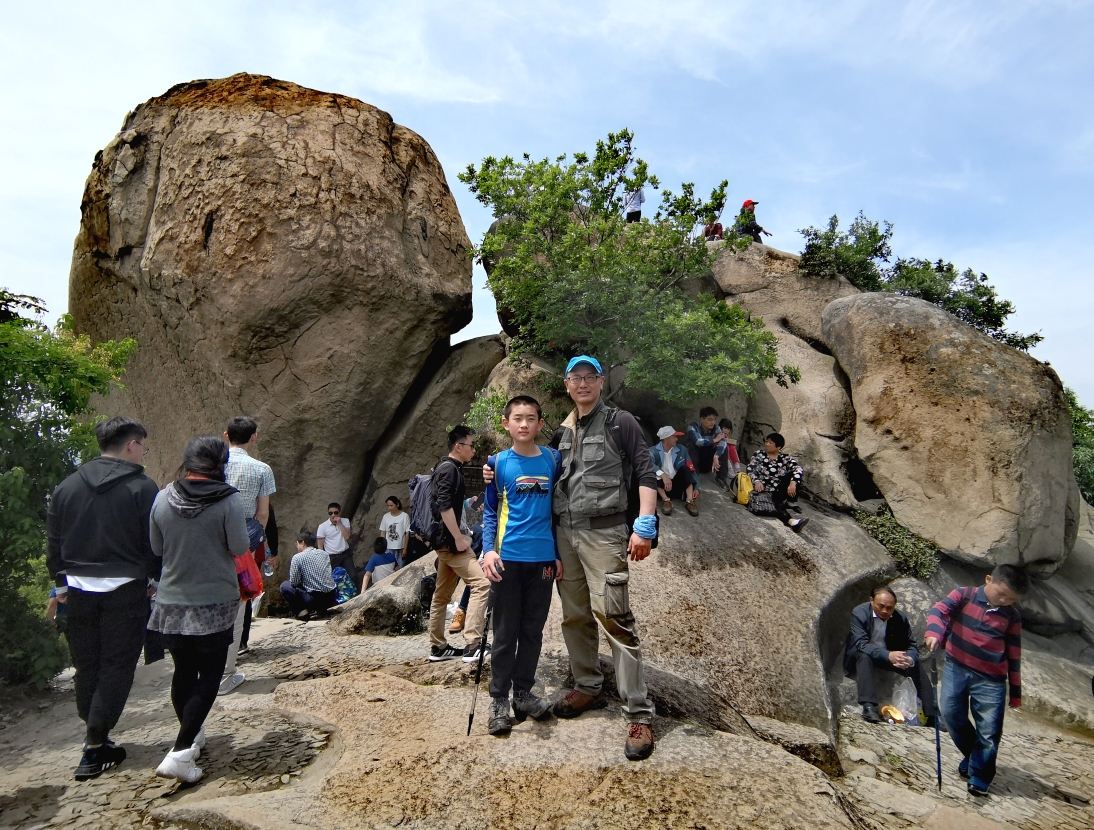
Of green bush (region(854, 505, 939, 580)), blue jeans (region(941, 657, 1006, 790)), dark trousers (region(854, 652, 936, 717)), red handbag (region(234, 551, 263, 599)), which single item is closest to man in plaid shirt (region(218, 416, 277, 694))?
red handbag (region(234, 551, 263, 599))

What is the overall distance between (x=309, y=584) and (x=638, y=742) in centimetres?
531

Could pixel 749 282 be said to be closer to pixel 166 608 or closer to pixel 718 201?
pixel 718 201

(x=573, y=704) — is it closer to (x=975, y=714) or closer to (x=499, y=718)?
(x=499, y=718)

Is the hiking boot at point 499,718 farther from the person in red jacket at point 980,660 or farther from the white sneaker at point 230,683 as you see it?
the person in red jacket at point 980,660

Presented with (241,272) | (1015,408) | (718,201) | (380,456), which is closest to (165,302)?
(241,272)

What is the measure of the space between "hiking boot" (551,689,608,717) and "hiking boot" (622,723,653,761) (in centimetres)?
44

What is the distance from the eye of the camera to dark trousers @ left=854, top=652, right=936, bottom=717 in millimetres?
6793

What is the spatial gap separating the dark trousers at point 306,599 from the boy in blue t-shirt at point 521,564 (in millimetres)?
4483

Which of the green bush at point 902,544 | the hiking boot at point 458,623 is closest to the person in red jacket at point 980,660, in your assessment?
the hiking boot at point 458,623

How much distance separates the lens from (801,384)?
1232cm

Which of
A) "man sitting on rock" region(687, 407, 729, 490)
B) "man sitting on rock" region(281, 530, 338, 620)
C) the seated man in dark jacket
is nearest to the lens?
the seated man in dark jacket

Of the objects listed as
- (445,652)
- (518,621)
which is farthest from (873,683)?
(518,621)

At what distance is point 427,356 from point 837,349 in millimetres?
6943

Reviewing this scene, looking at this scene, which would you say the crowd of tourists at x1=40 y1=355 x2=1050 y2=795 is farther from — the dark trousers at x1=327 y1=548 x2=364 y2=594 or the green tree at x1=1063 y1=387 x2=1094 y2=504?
the green tree at x1=1063 y1=387 x2=1094 y2=504
